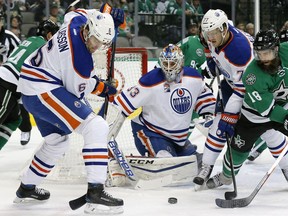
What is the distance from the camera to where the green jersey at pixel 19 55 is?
4.48 meters

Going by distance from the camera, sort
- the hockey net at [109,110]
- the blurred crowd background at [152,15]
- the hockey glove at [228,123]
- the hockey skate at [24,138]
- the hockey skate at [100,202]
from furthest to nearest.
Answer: the blurred crowd background at [152,15] → the hockey skate at [24,138] → the hockey net at [109,110] → the hockey glove at [228,123] → the hockey skate at [100,202]

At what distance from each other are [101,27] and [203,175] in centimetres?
107

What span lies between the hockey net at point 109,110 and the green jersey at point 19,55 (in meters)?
0.49

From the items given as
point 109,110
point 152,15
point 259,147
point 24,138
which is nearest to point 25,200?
point 109,110

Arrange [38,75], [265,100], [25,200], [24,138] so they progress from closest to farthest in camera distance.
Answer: [38,75] → [265,100] → [25,200] → [24,138]

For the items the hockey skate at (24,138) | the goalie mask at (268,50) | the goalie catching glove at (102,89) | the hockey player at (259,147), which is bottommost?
the hockey skate at (24,138)

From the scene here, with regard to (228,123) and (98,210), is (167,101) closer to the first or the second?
(228,123)

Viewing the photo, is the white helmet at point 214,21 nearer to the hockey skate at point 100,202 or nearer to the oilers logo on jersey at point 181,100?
the oilers logo on jersey at point 181,100

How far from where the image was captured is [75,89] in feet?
11.5

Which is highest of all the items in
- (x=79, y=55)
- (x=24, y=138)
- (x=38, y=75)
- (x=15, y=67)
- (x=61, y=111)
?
(x=79, y=55)

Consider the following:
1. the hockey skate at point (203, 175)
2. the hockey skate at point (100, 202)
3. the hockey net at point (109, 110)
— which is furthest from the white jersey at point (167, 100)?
the hockey skate at point (100, 202)

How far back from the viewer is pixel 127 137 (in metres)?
5.15

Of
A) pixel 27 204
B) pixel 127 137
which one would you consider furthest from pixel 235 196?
pixel 127 137

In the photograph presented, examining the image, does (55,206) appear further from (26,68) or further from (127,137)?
(127,137)
